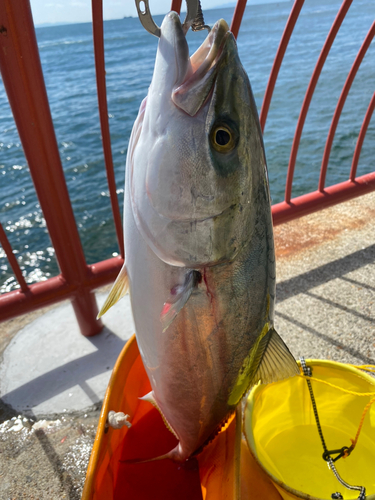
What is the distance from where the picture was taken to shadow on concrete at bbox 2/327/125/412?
2.28 metres

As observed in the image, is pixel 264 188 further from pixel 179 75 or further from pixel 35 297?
pixel 35 297

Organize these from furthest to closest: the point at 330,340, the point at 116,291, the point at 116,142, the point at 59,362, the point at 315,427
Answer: the point at 116,142 → the point at 59,362 → the point at 330,340 → the point at 315,427 → the point at 116,291

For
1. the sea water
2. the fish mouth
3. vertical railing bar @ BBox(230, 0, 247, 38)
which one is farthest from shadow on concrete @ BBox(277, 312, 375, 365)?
the sea water

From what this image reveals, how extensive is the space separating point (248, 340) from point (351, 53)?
24.9m

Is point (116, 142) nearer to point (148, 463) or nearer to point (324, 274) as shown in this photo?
point (324, 274)

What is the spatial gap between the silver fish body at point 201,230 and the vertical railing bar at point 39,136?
1004mm

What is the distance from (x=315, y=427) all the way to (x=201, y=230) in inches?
50.6

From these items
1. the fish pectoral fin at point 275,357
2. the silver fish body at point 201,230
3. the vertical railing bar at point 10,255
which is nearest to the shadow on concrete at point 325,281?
the fish pectoral fin at point 275,357

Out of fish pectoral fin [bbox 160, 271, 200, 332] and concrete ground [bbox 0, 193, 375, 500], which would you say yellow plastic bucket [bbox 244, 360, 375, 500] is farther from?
fish pectoral fin [bbox 160, 271, 200, 332]

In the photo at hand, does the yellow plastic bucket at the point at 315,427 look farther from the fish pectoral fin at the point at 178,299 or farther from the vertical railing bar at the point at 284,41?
the vertical railing bar at the point at 284,41

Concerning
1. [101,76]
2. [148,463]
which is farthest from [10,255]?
[148,463]

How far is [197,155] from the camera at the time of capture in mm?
1004

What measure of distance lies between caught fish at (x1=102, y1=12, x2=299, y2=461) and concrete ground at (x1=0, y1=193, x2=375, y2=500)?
978 millimetres

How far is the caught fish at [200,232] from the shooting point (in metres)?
0.98
